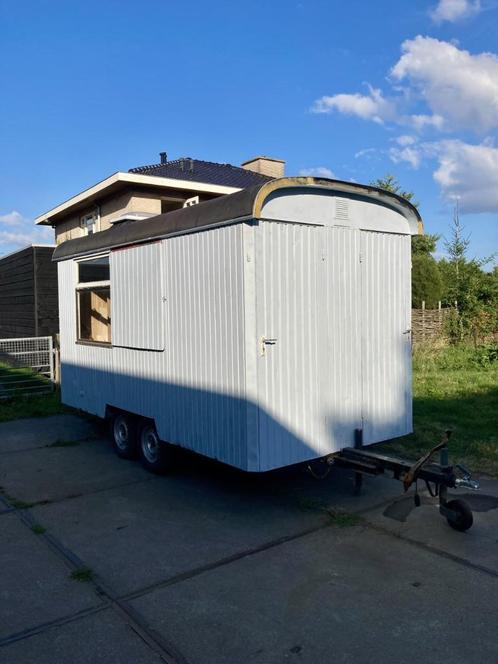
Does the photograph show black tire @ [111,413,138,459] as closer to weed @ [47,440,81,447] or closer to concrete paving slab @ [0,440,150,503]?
concrete paving slab @ [0,440,150,503]

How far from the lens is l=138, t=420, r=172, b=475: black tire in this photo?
6.31 metres

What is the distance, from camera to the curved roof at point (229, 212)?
186 inches

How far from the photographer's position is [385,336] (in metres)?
5.75

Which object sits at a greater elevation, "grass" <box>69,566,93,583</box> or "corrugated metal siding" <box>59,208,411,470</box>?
"corrugated metal siding" <box>59,208,411,470</box>

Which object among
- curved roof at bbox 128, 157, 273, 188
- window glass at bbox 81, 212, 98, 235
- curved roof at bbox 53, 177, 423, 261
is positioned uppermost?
curved roof at bbox 128, 157, 273, 188

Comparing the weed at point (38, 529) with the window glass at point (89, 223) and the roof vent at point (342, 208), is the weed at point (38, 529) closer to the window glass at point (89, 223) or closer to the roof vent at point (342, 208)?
the roof vent at point (342, 208)

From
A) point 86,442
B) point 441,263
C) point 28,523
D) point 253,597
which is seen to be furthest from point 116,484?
point 441,263

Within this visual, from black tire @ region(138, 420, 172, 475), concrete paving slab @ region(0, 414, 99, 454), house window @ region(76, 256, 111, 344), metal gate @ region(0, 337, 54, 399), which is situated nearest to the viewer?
black tire @ region(138, 420, 172, 475)

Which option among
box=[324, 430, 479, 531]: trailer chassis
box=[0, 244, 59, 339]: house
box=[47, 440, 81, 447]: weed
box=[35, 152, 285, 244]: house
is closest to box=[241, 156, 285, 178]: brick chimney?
box=[35, 152, 285, 244]: house

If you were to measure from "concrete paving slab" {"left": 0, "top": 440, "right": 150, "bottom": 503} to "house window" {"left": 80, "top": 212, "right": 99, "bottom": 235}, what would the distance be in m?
10.9

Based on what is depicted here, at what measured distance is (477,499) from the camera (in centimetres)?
559

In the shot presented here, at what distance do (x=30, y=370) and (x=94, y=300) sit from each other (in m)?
7.23

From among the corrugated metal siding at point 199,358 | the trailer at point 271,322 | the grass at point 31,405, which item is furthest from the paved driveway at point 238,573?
the grass at point 31,405

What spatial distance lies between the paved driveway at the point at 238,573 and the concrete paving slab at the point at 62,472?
0.13 feet
